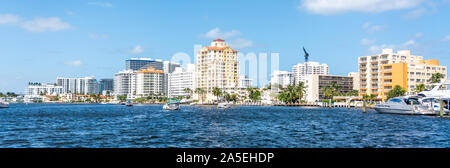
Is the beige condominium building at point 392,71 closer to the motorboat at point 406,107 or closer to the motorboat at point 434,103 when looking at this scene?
the motorboat at point 434,103

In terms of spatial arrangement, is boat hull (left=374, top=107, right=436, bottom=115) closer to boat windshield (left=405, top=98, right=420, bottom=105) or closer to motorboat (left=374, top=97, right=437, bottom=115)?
motorboat (left=374, top=97, right=437, bottom=115)

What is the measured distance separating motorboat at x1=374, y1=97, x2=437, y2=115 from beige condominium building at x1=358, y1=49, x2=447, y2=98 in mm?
86298

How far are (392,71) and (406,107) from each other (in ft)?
313

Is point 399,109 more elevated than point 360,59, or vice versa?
point 360,59

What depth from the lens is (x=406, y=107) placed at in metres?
90.8

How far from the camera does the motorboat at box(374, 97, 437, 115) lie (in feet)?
291

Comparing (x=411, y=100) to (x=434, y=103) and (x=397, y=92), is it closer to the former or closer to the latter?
(x=434, y=103)

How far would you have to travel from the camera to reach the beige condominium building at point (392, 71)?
175750 millimetres

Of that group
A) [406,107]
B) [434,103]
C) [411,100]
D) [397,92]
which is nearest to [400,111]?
[406,107]

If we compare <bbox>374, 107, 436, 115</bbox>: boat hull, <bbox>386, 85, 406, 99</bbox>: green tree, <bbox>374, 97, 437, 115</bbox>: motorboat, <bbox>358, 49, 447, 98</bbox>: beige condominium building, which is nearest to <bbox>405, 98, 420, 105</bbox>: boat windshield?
<bbox>374, 97, 437, 115</bbox>: motorboat
